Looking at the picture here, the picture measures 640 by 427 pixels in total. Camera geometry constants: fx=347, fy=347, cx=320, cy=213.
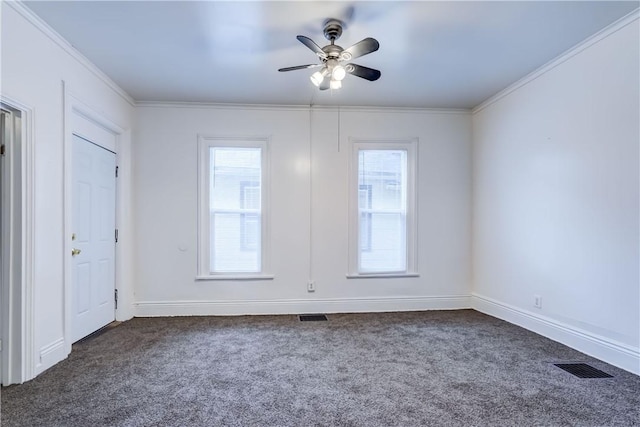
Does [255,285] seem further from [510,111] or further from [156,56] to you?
[510,111]

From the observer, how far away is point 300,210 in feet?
14.2

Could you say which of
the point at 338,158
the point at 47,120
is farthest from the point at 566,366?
the point at 47,120

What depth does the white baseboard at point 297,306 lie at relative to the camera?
13.6 feet

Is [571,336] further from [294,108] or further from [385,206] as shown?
[294,108]

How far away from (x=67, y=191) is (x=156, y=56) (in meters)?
1.37

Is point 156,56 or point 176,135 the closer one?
point 156,56

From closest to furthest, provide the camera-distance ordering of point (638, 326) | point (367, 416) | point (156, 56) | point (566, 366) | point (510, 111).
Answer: point (367, 416) → point (638, 326) → point (566, 366) → point (156, 56) → point (510, 111)

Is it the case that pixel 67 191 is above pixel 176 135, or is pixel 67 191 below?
below

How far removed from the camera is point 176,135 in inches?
166

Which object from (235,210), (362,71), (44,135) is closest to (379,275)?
(235,210)

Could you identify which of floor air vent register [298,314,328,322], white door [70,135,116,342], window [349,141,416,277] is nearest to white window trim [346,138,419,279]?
window [349,141,416,277]

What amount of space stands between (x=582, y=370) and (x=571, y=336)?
54 centimetres

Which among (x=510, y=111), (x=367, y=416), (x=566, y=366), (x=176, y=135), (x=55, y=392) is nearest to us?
(x=367, y=416)

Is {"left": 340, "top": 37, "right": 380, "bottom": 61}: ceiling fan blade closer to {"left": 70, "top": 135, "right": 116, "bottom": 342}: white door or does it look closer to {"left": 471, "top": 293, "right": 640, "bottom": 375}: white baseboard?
{"left": 70, "top": 135, "right": 116, "bottom": 342}: white door
